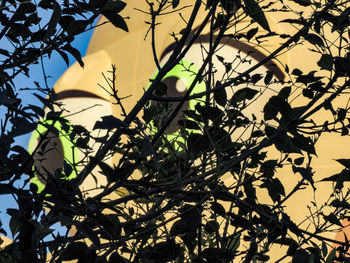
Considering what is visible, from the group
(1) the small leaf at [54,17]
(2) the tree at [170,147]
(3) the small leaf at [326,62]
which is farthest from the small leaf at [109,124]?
(3) the small leaf at [326,62]

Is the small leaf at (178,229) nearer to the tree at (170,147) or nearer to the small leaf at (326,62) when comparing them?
the tree at (170,147)

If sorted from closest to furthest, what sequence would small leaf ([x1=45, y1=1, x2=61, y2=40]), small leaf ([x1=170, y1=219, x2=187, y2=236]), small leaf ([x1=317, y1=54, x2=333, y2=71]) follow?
1. small leaf ([x1=45, y1=1, x2=61, y2=40])
2. small leaf ([x1=317, y1=54, x2=333, y2=71])
3. small leaf ([x1=170, y1=219, x2=187, y2=236])

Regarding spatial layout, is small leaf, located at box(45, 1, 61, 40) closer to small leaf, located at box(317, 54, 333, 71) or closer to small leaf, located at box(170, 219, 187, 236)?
small leaf, located at box(317, 54, 333, 71)

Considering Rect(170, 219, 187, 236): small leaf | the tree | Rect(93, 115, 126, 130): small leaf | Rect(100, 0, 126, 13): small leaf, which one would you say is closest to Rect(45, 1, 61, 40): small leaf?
the tree

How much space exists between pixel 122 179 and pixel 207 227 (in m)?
0.89

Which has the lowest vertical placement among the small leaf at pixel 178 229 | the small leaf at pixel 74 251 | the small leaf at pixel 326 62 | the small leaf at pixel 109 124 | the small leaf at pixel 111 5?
the small leaf at pixel 74 251

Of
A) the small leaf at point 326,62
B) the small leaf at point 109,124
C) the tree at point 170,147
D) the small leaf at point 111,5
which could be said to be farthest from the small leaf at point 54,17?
the small leaf at point 326,62

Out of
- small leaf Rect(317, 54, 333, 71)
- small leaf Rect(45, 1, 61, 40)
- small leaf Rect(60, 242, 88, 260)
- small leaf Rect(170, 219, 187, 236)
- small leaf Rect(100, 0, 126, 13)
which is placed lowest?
small leaf Rect(60, 242, 88, 260)

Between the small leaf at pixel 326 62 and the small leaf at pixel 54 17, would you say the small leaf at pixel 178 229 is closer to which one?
the small leaf at pixel 326 62

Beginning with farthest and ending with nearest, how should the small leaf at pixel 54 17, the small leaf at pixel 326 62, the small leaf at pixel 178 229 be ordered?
the small leaf at pixel 178 229 < the small leaf at pixel 326 62 < the small leaf at pixel 54 17

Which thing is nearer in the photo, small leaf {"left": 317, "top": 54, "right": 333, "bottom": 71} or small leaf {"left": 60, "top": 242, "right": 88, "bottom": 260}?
small leaf {"left": 60, "top": 242, "right": 88, "bottom": 260}

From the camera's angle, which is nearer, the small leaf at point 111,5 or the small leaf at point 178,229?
the small leaf at point 111,5

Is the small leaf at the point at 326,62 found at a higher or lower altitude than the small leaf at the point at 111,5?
lower

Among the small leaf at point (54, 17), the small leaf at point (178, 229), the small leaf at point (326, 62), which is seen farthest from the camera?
the small leaf at point (178, 229)
